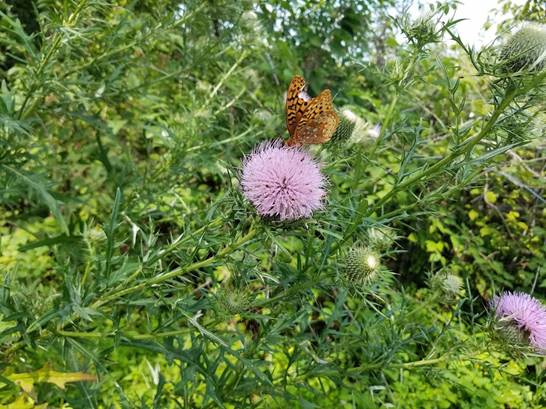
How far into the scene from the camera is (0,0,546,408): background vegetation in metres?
1.63

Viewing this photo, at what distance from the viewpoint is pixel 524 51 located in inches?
57.9

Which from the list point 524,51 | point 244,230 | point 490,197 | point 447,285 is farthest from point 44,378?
point 490,197

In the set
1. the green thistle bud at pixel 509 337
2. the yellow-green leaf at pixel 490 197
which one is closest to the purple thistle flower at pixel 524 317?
the green thistle bud at pixel 509 337

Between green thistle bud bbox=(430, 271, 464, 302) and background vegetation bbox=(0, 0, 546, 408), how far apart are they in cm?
5

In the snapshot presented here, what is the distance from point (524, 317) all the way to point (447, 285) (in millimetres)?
401

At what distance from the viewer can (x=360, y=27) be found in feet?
15.3

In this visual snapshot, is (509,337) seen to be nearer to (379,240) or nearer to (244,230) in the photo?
(379,240)

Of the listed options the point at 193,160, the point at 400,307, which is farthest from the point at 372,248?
the point at 193,160

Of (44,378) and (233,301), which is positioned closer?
(233,301)

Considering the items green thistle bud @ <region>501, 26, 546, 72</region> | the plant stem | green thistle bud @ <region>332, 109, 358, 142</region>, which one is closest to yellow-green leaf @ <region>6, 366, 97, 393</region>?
the plant stem

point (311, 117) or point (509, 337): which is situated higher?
point (311, 117)

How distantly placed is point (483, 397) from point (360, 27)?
3280 millimetres

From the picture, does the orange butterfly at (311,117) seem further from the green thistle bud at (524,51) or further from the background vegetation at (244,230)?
the green thistle bud at (524,51)

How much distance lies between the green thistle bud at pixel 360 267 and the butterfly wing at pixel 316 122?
0.40m
